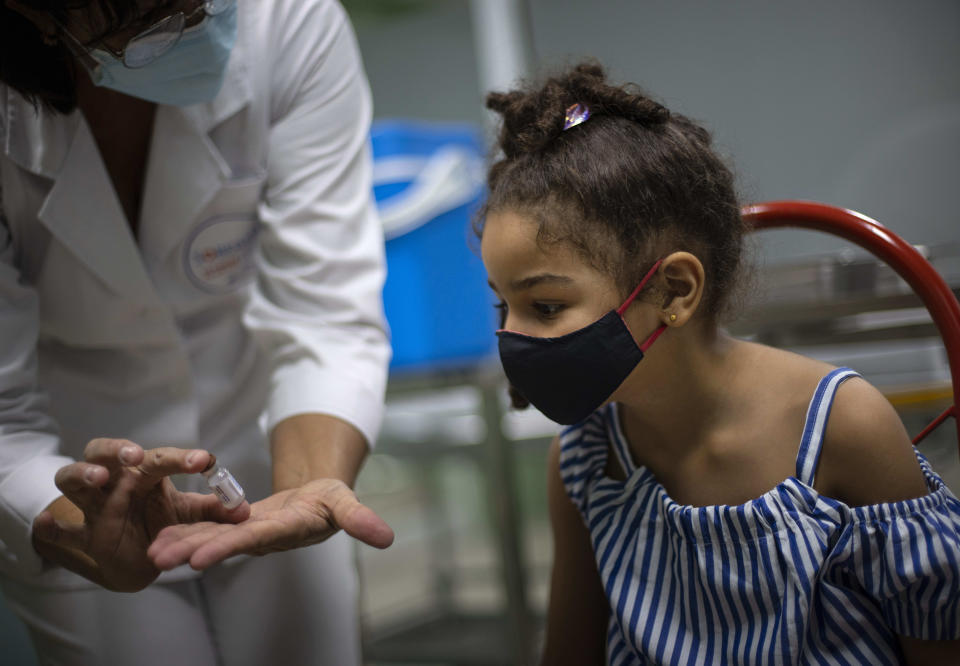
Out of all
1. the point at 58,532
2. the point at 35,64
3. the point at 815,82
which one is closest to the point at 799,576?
the point at 58,532

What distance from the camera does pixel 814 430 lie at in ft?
2.84

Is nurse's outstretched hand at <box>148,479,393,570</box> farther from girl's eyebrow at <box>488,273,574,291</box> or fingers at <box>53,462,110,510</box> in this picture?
girl's eyebrow at <box>488,273,574,291</box>

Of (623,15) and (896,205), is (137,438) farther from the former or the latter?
(623,15)

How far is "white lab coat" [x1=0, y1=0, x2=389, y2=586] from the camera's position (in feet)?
3.66

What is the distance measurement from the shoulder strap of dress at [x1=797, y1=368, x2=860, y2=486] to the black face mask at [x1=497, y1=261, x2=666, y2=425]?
0.18m

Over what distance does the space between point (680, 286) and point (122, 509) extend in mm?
633

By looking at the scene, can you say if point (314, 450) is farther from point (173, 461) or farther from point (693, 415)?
point (693, 415)

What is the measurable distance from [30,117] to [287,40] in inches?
14.3

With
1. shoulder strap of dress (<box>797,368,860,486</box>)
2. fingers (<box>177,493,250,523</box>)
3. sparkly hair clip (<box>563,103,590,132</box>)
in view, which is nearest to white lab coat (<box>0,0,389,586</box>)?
fingers (<box>177,493,250,523</box>)

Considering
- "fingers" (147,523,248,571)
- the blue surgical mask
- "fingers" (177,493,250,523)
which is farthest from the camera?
the blue surgical mask

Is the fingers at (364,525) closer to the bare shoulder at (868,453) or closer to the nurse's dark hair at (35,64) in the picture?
the bare shoulder at (868,453)

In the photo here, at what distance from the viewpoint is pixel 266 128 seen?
1228 mm

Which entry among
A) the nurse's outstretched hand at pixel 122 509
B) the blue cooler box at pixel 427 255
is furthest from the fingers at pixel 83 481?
the blue cooler box at pixel 427 255

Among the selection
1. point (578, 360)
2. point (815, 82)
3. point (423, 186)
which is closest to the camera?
point (578, 360)
